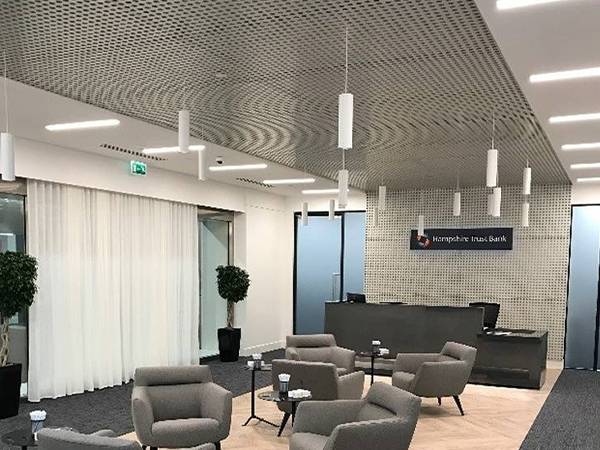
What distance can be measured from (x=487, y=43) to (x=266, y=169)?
607 centimetres

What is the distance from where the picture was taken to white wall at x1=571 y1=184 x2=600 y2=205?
11.0 metres

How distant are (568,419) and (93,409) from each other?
6.01 meters

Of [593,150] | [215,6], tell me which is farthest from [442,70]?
[593,150]

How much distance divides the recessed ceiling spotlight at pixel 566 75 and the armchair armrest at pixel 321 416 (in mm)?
3176

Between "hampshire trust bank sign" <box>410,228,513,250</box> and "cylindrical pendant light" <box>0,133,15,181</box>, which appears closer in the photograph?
"cylindrical pendant light" <box>0,133,15,181</box>

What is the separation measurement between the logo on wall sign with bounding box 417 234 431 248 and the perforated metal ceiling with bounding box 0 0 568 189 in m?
5.01

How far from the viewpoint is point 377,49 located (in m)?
4.07

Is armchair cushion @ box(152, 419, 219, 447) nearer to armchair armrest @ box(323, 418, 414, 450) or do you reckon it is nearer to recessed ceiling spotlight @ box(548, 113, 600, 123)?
armchair armrest @ box(323, 418, 414, 450)

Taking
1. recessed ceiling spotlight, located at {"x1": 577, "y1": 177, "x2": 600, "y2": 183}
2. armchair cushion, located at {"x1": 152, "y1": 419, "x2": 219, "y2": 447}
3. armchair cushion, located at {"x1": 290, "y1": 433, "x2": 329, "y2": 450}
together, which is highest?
recessed ceiling spotlight, located at {"x1": 577, "y1": 177, "x2": 600, "y2": 183}

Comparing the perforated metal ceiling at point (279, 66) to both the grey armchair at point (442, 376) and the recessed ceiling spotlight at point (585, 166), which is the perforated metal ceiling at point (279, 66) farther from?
the grey armchair at point (442, 376)

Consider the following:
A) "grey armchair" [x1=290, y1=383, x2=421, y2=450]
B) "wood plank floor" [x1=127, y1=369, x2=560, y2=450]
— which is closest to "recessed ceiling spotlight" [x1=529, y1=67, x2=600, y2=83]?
"grey armchair" [x1=290, y1=383, x2=421, y2=450]

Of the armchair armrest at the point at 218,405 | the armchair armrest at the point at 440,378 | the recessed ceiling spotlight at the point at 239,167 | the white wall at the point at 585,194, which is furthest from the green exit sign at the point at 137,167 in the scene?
the white wall at the point at 585,194

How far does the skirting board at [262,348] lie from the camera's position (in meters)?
12.1

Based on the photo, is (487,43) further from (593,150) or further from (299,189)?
(299,189)
